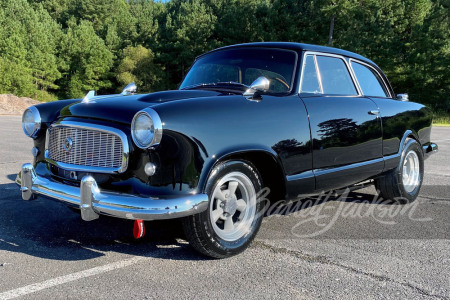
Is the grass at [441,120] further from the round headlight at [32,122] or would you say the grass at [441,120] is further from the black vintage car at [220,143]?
the round headlight at [32,122]

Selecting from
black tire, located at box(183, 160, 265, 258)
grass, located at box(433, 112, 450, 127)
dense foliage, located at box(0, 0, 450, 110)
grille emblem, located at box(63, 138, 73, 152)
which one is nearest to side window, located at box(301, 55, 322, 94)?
black tire, located at box(183, 160, 265, 258)

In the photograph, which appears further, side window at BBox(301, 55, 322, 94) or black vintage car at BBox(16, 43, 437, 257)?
side window at BBox(301, 55, 322, 94)

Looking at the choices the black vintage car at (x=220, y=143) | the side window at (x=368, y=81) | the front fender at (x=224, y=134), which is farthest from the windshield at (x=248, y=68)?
the side window at (x=368, y=81)

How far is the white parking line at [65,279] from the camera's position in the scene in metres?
2.65

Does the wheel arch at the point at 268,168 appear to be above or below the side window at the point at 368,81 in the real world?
below

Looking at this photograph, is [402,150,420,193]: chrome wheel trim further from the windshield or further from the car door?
the windshield

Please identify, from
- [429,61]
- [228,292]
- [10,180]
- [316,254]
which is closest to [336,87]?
[316,254]

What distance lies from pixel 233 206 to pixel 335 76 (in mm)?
1931

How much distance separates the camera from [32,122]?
3852 millimetres

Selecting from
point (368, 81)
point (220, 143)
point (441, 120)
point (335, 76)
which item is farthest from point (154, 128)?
point (441, 120)

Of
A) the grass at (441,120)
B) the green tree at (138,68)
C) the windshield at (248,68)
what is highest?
the windshield at (248,68)

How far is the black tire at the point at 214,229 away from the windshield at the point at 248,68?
3.09 ft

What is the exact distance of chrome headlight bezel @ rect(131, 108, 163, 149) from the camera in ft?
9.60

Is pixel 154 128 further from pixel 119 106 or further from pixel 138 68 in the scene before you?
pixel 138 68
